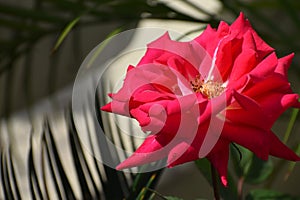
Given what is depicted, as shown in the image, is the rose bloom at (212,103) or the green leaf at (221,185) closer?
the rose bloom at (212,103)

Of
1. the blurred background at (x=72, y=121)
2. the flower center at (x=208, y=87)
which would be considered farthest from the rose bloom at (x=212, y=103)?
the blurred background at (x=72, y=121)

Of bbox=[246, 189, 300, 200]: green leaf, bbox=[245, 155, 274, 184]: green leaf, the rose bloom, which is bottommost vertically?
bbox=[246, 189, 300, 200]: green leaf

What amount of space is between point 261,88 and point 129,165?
11 centimetres

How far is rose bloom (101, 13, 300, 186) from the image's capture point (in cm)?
51

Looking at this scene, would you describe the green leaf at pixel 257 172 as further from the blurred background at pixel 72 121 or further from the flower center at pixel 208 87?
the flower center at pixel 208 87

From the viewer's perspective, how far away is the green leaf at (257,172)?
751 millimetres

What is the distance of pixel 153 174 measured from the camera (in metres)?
0.70

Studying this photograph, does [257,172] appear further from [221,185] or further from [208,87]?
[208,87]

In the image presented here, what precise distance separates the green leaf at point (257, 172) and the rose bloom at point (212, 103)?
211 millimetres

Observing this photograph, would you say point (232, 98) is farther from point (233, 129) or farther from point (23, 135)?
point (23, 135)

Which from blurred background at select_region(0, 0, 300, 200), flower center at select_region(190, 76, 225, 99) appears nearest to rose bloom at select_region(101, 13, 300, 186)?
flower center at select_region(190, 76, 225, 99)

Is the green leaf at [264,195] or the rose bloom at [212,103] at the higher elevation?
the rose bloom at [212,103]

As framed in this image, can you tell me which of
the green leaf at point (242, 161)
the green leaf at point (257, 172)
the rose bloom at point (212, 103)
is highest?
the rose bloom at point (212, 103)

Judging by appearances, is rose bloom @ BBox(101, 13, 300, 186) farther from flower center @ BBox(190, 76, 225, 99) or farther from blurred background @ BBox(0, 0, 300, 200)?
blurred background @ BBox(0, 0, 300, 200)
